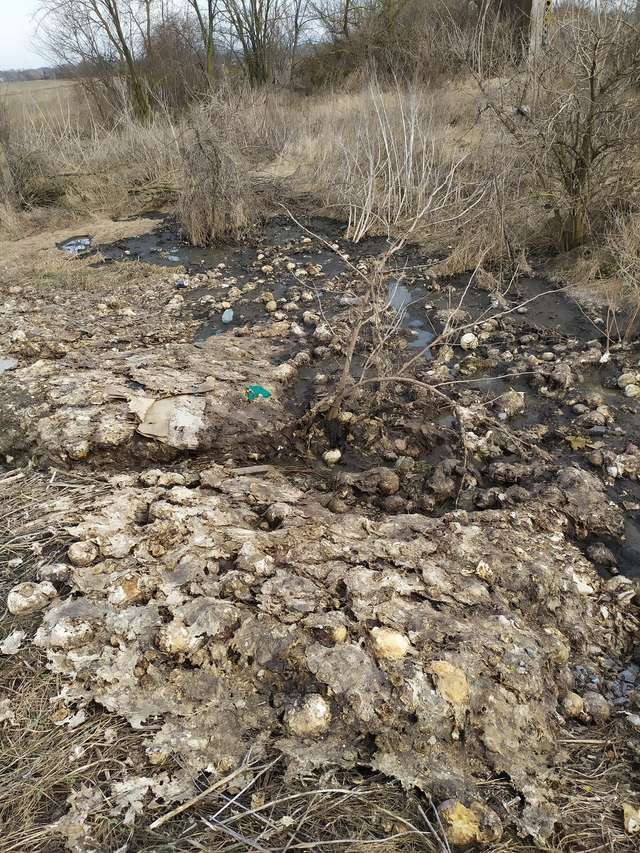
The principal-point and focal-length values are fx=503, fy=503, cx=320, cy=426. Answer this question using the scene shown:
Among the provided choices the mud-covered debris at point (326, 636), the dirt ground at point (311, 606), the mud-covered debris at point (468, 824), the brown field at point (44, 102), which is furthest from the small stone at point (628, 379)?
the brown field at point (44, 102)

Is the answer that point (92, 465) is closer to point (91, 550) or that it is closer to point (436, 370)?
point (91, 550)

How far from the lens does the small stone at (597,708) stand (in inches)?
63.3

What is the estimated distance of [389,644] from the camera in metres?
1.60

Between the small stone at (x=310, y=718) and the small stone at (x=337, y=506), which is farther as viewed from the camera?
the small stone at (x=337, y=506)

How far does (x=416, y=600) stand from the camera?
1819 mm

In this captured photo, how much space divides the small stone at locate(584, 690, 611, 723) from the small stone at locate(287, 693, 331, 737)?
868 mm

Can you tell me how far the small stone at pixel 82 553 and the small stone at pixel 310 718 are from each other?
35.9 inches

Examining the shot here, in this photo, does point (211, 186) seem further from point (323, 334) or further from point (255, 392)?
point (255, 392)

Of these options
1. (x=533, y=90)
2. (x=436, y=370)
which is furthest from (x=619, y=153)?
(x=436, y=370)

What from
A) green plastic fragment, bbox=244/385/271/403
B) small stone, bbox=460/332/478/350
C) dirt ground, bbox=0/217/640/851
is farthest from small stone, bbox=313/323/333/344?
small stone, bbox=460/332/478/350


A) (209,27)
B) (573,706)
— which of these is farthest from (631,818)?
(209,27)

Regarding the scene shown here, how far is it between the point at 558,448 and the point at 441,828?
229 centimetres

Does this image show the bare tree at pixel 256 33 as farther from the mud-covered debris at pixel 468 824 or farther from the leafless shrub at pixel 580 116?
the mud-covered debris at pixel 468 824

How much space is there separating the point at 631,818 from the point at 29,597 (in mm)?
1850
